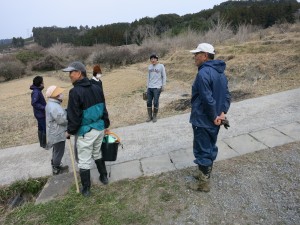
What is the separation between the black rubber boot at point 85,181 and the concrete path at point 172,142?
354mm

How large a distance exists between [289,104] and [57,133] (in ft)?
15.5

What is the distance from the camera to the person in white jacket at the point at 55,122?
4289mm

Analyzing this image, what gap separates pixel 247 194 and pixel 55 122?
279cm

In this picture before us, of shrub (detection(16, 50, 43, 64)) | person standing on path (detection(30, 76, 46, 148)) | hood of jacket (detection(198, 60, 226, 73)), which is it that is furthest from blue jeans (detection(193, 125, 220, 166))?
shrub (detection(16, 50, 43, 64))

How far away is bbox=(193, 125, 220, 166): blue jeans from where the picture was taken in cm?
336

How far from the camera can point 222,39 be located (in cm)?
2364

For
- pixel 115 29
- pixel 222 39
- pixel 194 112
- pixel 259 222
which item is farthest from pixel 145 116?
pixel 115 29

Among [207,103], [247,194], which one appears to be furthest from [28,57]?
[247,194]

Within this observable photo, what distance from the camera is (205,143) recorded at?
3389 millimetres

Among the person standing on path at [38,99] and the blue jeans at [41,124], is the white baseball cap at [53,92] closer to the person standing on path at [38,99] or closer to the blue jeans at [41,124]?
the person standing on path at [38,99]

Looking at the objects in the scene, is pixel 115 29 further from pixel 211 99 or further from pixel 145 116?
pixel 211 99

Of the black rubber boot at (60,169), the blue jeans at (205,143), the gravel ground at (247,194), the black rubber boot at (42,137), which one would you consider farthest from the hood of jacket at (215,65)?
the black rubber boot at (42,137)

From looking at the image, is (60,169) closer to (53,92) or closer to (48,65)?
(53,92)

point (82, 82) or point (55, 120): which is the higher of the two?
point (82, 82)
